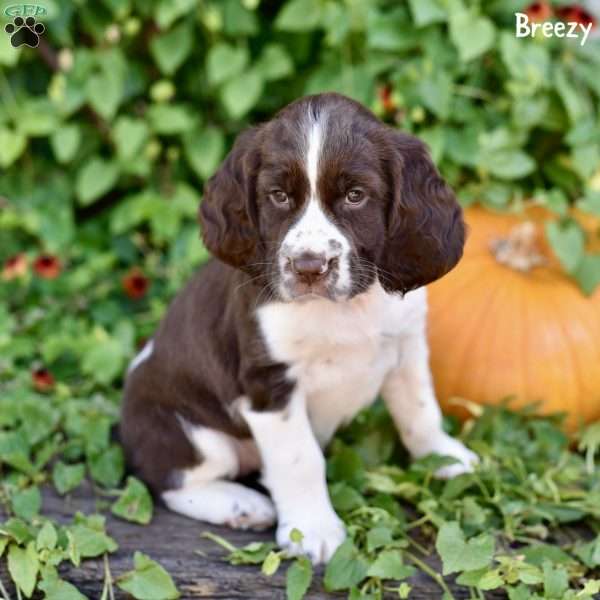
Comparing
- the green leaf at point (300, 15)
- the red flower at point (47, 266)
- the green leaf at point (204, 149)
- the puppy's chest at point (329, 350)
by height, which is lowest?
the puppy's chest at point (329, 350)

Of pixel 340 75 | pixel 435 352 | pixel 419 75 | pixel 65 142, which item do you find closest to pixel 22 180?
pixel 65 142

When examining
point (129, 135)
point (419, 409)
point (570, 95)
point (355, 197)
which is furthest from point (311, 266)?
point (129, 135)

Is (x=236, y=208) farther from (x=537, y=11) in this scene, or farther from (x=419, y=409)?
(x=537, y=11)

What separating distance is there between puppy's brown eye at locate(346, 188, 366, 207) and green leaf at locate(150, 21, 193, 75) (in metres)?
2.61

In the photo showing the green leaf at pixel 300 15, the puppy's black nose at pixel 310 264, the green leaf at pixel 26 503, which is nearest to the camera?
the puppy's black nose at pixel 310 264

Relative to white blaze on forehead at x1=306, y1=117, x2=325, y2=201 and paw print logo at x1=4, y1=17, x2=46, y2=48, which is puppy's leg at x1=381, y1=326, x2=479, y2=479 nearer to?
white blaze on forehead at x1=306, y1=117, x2=325, y2=201

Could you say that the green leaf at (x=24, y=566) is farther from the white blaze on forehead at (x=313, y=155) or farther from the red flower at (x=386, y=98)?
the red flower at (x=386, y=98)

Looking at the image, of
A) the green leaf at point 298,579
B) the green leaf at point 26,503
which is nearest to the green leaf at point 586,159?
the green leaf at point 298,579

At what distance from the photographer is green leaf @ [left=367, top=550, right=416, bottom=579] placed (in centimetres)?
324

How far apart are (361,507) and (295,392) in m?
0.58

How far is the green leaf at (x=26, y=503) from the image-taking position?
3.62 m

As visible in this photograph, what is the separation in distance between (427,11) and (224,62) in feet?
3.65

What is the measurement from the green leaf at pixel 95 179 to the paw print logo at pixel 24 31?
754mm

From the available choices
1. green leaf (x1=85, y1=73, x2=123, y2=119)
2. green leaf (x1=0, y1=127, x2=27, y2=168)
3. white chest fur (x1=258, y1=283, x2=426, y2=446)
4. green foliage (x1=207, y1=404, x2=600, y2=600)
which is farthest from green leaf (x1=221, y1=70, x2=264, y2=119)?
white chest fur (x1=258, y1=283, x2=426, y2=446)
